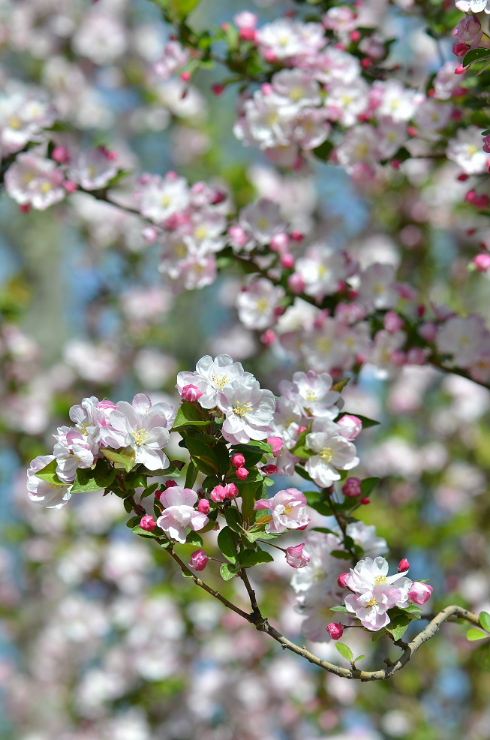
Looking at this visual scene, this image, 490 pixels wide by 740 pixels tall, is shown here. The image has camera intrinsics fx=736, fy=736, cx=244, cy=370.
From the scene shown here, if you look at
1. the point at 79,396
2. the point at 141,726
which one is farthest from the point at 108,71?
the point at 141,726

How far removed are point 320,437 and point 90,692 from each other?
3.22m

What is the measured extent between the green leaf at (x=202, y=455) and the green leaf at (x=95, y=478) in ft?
0.38

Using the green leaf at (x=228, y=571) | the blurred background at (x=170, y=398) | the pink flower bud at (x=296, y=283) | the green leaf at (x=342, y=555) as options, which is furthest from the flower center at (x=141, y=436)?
the blurred background at (x=170, y=398)

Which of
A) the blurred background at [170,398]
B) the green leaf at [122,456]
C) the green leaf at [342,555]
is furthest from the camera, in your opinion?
the blurred background at [170,398]

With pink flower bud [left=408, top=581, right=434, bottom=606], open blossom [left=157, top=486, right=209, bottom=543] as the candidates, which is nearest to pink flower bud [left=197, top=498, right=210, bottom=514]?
open blossom [left=157, top=486, right=209, bottom=543]

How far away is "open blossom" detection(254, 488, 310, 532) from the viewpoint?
3.51 feet

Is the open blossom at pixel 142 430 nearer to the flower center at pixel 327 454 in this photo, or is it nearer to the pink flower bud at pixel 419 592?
the flower center at pixel 327 454

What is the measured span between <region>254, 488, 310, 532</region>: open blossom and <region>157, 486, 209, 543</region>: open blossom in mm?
96

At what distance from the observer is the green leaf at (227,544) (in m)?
1.05

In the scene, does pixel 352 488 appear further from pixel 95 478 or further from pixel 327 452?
pixel 95 478

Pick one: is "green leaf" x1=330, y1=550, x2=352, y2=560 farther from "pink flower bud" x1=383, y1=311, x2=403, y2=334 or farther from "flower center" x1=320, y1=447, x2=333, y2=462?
"pink flower bud" x1=383, y1=311, x2=403, y2=334

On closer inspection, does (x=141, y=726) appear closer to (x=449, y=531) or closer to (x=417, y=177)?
(x=449, y=531)

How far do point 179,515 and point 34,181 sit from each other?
49.5 inches

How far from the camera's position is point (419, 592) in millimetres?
1093
